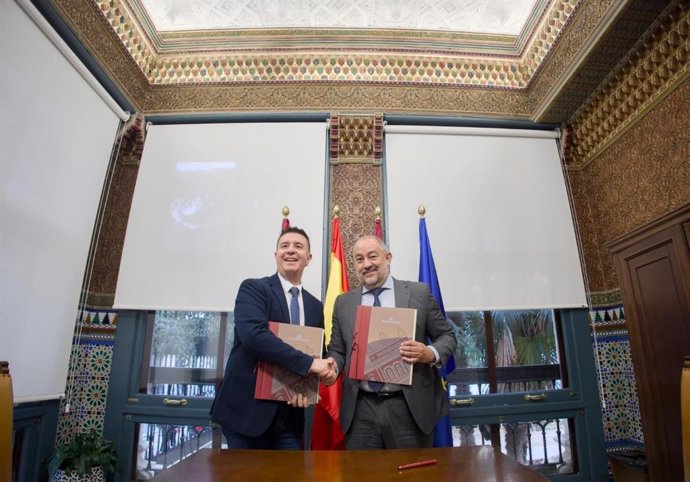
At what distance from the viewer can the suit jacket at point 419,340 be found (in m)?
1.67

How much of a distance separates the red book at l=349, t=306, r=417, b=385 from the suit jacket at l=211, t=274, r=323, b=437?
0.23 m

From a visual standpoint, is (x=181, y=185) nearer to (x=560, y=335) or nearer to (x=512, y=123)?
(x=512, y=123)

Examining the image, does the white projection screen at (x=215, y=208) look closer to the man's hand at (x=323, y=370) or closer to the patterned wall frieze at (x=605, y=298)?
the man's hand at (x=323, y=370)

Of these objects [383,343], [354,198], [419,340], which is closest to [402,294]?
[419,340]

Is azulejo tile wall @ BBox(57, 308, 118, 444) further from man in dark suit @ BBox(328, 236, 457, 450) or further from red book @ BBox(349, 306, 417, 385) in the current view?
red book @ BBox(349, 306, 417, 385)

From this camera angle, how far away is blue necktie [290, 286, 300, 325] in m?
1.86

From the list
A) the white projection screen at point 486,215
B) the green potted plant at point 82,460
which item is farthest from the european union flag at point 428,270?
the green potted plant at point 82,460

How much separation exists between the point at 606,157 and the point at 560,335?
153 cm

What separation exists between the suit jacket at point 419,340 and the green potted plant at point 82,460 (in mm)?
1950

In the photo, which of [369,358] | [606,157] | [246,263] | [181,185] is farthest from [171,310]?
[606,157]

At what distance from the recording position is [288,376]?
1618 millimetres

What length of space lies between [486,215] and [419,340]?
5.85 feet

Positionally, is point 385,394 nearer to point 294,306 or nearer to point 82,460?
point 294,306

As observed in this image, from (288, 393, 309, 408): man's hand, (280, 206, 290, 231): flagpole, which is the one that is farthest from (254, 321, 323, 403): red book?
(280, 206, 290, 231): flagpole
